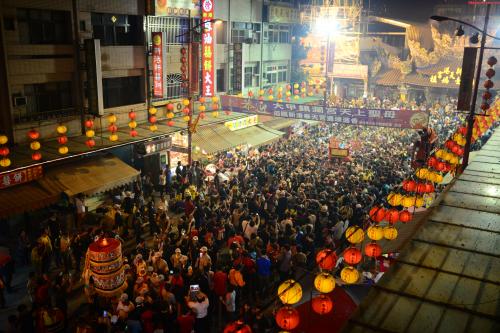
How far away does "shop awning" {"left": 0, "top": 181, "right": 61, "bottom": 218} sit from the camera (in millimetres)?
14125

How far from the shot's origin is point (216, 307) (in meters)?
12.4

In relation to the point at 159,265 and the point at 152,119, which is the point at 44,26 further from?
the point at 159,265

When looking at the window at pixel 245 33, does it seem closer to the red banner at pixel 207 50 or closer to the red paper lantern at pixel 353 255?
the red banner at pixel 207 50

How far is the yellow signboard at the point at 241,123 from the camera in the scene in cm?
2642

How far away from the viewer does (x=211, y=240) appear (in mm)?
14094

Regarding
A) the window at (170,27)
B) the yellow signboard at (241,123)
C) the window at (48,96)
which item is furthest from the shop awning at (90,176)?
the yellow signboard at (241,123)

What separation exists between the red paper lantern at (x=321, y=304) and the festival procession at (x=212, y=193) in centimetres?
3

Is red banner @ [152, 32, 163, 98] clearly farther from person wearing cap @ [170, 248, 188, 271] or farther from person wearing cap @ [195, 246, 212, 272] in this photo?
→ person wearing cap @ [195, 246, 212, 272]

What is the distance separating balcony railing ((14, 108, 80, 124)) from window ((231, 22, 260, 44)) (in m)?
13.5

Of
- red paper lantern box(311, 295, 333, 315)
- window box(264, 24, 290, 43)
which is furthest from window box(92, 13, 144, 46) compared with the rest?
red paper lantern box(311, 295, 333, 315)

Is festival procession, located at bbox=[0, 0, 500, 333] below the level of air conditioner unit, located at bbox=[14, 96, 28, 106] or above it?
below

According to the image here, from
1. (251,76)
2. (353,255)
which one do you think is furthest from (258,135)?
(353,255)

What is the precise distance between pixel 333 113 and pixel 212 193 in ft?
30.3

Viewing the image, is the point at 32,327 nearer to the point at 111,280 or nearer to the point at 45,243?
the point at 111,280
